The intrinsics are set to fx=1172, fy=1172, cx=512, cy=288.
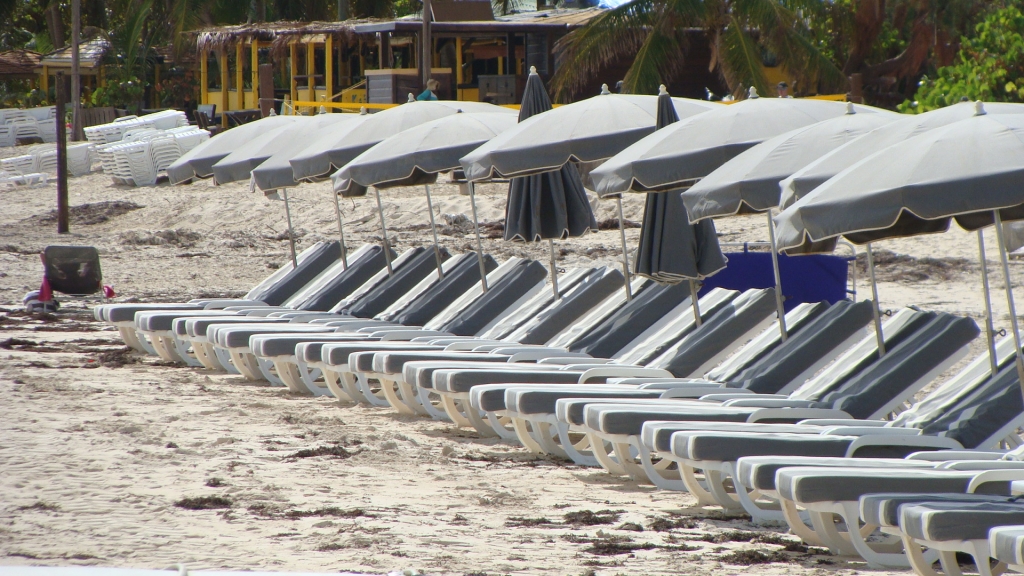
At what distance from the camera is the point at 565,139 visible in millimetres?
8430

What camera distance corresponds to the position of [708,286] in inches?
428

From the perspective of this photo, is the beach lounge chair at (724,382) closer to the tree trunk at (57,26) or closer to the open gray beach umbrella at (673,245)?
the open gray beach umbrella at (673,245)

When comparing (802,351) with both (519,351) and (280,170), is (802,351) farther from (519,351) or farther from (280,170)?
(280,170)

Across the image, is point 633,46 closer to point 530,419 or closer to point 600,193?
point 600,193

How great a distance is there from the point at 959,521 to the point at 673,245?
4124mm

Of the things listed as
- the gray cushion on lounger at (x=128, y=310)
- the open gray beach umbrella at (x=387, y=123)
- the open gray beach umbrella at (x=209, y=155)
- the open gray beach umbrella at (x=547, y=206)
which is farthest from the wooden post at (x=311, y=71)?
the open gray beach umbrella at (x=547, y=206)

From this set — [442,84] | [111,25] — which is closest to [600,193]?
[442,84]

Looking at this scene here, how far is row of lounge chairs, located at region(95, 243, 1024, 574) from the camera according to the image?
15.2ft

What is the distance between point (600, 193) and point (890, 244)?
11.9 meters

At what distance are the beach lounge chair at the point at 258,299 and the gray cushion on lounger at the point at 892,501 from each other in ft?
25.5

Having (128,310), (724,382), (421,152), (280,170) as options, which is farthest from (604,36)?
(724,382)

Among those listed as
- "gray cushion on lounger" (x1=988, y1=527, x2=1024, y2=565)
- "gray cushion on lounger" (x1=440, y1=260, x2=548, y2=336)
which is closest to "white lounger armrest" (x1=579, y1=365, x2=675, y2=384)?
"gray cushion on lounger" (x1=440, y1=260, x2=548, y2=336)

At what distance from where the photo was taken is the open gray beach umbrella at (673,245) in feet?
26.3

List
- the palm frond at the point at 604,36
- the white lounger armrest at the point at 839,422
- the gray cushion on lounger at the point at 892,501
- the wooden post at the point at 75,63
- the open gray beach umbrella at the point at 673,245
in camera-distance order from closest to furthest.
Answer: the gray cushion on lounger at the point at 892,501 < the white lounger armrest at the point at 839,422 < the open gray beach umbrella at the point at 673,245 < the palm frond at the point at 604,36 < the wooden post at the point at 75,63
